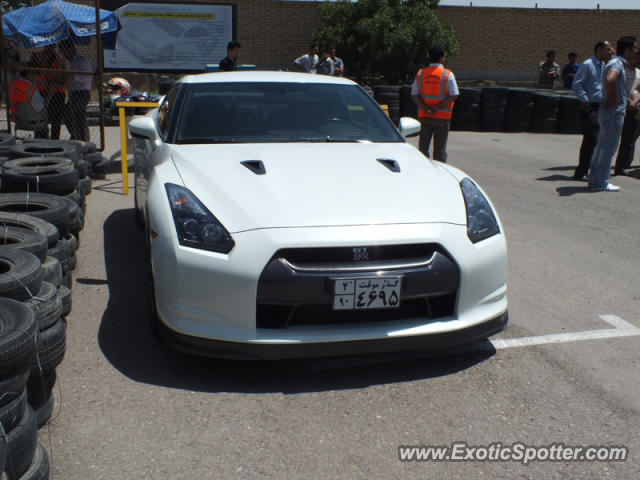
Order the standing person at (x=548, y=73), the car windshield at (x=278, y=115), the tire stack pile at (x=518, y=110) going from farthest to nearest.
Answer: the standing person at (x=548, y=73)
the tire stack pile at (x=518, y=110)
the car windshield at (x=278, y=115)

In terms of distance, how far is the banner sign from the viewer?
24.4 m

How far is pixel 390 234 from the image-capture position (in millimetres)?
3031

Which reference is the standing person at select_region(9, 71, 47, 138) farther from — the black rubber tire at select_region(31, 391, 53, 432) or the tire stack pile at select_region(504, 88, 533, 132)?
the tire stack pile at select_region(504, 88, 533, 132)

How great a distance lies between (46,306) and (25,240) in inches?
23.5

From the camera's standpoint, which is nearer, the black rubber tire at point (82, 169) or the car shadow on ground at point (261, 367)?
the car shadow on ground at point (261, 367)

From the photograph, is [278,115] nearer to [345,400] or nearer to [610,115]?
[345,400]

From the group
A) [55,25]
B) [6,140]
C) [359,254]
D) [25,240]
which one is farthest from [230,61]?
[359,254]

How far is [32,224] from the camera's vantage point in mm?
3680

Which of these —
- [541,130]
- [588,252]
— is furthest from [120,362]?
[541,130]

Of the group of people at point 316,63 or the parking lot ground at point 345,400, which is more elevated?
the group of people at point 316,63

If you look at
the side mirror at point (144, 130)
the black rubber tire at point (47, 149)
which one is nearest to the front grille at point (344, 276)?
the side mirror at point (144, 130)

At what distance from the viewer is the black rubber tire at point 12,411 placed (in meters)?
2.13

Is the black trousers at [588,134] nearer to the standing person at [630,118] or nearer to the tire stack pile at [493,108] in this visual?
the standing person at [630,118]

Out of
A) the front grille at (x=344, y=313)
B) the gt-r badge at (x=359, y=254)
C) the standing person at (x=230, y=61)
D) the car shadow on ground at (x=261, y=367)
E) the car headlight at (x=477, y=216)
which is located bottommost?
the car shadow on ground at (x=261, y=367)
